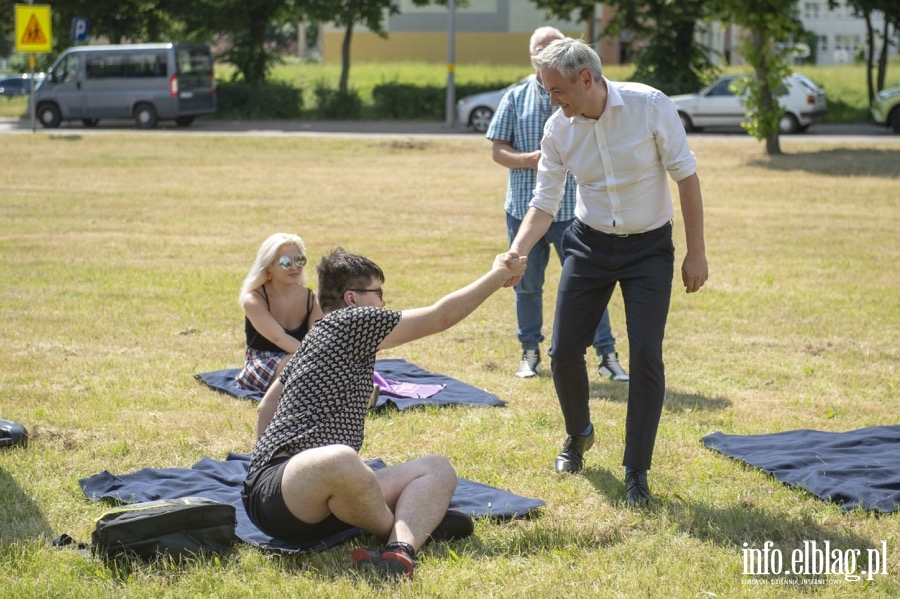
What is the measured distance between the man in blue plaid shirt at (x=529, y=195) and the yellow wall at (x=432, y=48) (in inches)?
1925

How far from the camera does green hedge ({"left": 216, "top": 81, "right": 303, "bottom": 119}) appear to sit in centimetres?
3697

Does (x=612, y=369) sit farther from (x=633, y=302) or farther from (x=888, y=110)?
(x=888, y=110)

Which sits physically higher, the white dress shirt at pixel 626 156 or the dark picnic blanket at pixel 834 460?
the white dress shirt at pixel 626 156

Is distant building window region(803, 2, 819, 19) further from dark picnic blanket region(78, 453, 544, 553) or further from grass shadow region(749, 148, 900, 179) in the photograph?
dark picnic blanket region(78, 453, 544, 553)

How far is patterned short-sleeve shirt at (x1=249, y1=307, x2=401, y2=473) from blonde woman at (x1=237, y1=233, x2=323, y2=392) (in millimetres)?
2385

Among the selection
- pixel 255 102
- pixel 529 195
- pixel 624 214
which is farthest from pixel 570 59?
pixel 255 102

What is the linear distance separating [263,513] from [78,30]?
34.8 m

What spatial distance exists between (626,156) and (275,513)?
2.14 metres

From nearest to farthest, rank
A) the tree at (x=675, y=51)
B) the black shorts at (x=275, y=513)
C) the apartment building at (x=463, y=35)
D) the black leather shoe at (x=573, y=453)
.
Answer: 1. the black shorts at (x=275, y=513)
2. the black leather shoe at (x=573, y=453)
3. the tree at (x=675, y=51)
4. the apartment building at (x=463, y=35)

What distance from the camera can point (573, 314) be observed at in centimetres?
522

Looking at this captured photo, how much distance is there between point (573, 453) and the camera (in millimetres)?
5566

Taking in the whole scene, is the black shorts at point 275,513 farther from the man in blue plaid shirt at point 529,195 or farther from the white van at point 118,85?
the white van at point 118,85

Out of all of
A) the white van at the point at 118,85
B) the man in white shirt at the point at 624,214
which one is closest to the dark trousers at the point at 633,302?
the man in white shirt at the point at 624,214

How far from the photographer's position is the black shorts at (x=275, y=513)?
422 cm
